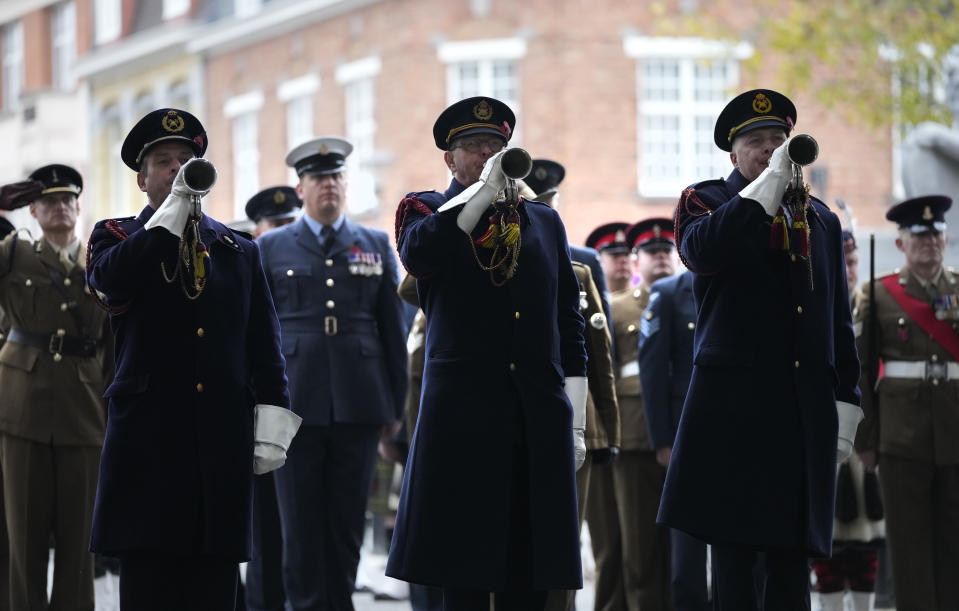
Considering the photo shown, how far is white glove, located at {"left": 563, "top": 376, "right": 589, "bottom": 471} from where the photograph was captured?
6.25 metres

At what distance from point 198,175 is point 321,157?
11.3 ft

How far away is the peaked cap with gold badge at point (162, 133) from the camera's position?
5762 mm

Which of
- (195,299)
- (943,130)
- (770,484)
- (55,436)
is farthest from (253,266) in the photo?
(943,130)

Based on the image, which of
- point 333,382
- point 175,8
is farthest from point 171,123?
point 175,8

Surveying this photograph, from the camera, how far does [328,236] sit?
8.84 meters

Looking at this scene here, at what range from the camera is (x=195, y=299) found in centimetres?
565

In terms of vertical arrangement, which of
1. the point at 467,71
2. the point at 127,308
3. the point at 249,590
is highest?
the point at 467,71

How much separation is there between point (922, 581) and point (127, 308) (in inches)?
191

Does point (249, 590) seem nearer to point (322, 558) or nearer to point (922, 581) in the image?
point (322, 558)

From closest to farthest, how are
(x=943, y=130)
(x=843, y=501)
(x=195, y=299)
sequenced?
(x=195, y=299) → (x=843, y=501) → (x=943, y=130)

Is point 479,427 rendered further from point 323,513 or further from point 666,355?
point 666,355

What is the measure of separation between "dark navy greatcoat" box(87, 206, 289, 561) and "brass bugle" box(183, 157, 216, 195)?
0.19 metres

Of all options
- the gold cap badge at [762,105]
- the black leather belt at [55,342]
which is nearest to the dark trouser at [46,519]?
the black leather belt at [55,342]

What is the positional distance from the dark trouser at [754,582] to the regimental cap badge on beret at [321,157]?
3.65 m
